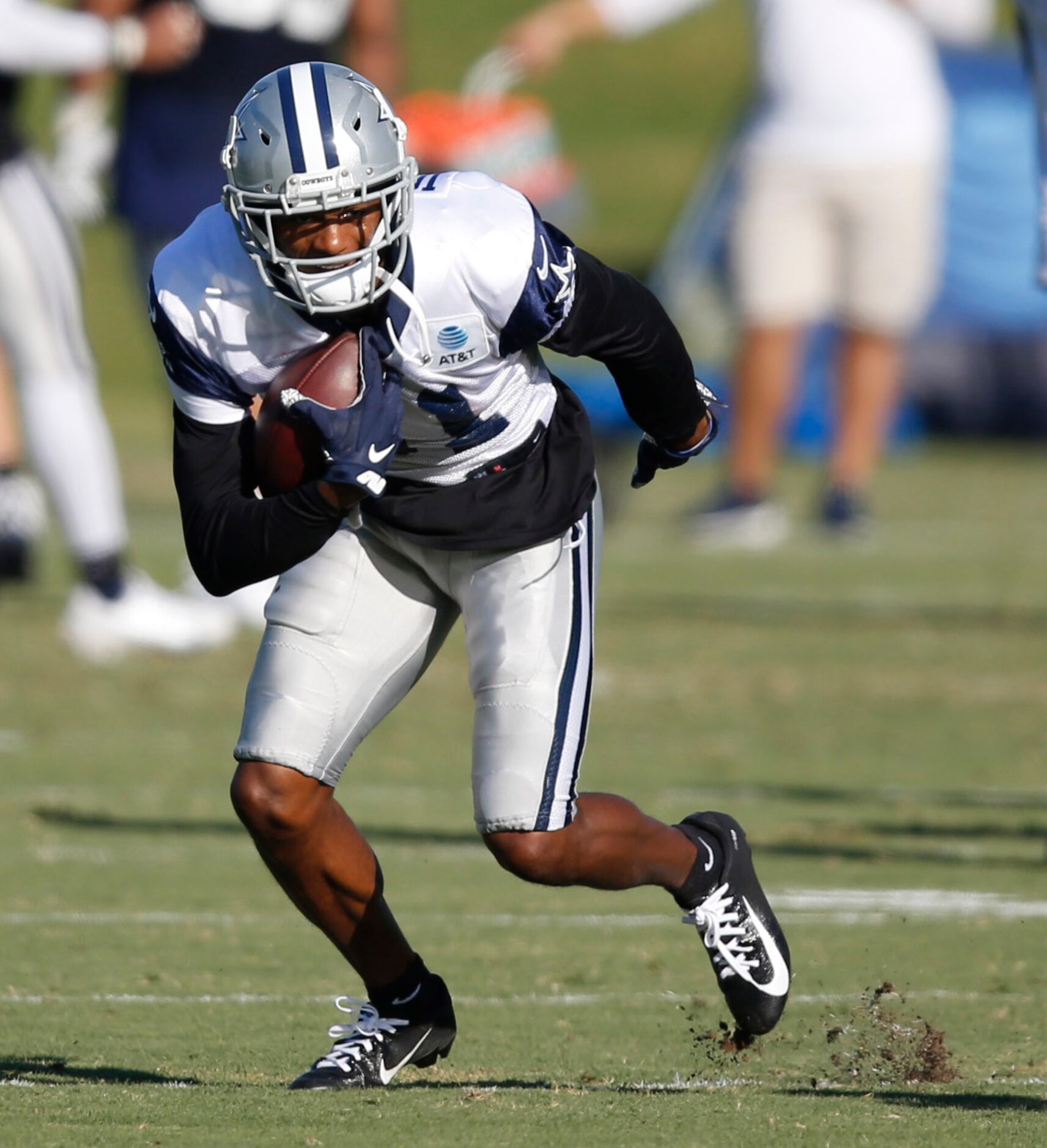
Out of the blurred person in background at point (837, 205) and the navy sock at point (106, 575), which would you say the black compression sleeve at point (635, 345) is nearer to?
the navy sock at point (106, 575)

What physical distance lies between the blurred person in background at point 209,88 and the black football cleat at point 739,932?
441 cm

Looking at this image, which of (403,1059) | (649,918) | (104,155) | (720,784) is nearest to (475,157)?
(104,155)

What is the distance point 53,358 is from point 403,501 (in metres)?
4.30

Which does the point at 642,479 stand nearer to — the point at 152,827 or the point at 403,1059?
the point at 403,1059

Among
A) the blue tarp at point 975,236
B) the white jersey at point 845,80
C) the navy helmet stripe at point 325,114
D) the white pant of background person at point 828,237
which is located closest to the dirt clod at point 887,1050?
the navy helmet stripe at point 325,114

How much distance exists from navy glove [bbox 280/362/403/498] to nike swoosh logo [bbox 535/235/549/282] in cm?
39

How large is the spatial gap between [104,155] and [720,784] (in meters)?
4.13

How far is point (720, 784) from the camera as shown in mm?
7031

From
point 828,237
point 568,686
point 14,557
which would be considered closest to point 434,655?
point 568,686

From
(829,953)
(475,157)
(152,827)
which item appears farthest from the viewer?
(475,157)

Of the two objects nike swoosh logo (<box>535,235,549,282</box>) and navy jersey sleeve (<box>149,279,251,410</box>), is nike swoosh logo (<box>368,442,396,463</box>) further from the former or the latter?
nike swoosh logo (<box>535,235,549,282</box>)

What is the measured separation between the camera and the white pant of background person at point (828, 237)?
11.5m

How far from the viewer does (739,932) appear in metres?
4.50

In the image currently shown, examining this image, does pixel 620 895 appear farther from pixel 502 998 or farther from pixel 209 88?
pixel 209 88
